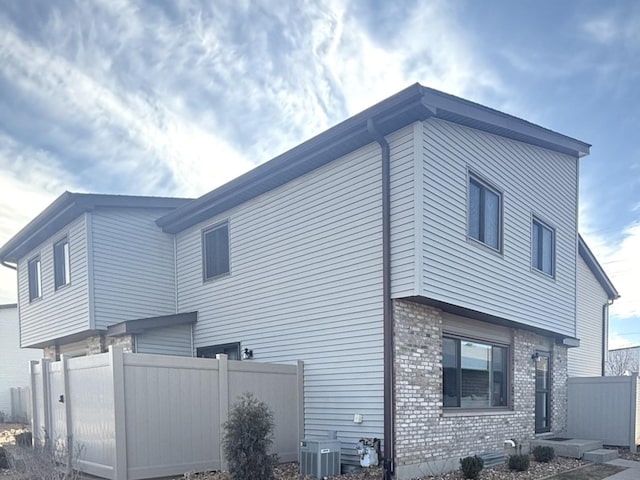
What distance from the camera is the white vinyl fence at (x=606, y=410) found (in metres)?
13.4

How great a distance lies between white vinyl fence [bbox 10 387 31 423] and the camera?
21297 mm

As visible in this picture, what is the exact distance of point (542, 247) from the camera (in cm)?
1288

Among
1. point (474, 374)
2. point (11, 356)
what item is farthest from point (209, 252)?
point (11, 356)

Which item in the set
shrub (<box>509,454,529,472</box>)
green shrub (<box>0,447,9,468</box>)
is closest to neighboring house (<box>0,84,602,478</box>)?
shrub (<box>509,454,529,472</box>)

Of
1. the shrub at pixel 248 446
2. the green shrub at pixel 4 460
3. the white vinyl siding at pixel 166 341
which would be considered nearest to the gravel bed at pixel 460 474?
the shrub at pixel 248 446

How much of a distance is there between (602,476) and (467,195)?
605 centimetres

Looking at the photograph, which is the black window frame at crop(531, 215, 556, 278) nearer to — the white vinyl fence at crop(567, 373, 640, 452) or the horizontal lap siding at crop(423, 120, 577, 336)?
the horizontal lap siding at crop(423, 120, 577, 336)

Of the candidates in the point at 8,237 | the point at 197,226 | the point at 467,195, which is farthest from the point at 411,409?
the point at 8,237

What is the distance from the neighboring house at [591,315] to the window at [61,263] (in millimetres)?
Answer: 16058

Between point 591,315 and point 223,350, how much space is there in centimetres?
1421

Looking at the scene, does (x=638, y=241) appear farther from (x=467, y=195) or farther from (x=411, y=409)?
(x=411, y=409)

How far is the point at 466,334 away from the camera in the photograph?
1060 centimetres

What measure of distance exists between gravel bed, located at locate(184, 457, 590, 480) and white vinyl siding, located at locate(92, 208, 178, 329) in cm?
589

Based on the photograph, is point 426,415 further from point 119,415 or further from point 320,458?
point 119,415
